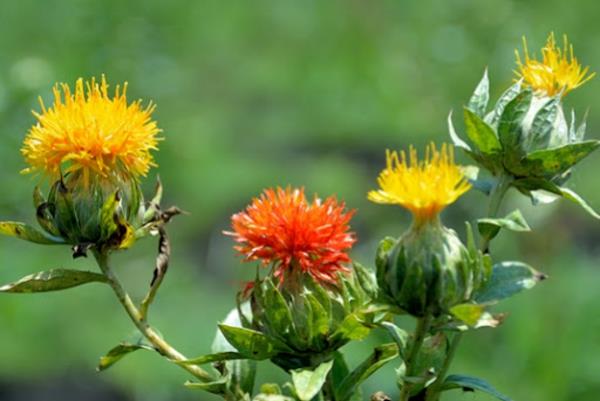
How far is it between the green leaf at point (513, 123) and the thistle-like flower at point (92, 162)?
64 cm

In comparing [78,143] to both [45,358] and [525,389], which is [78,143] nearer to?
[525,389]

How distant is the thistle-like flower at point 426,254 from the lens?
1.83 metres

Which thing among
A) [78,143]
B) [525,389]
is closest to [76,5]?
[525,389]

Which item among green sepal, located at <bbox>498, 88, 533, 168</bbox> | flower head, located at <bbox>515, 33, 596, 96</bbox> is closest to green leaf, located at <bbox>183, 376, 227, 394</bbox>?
green sepal, located at <bbox>498, 88, 533, 168</bbox>

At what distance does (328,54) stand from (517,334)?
13.6 feet

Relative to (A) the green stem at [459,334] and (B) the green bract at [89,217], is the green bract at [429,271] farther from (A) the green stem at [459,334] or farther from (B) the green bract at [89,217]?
(B) the green bract at [89,217]

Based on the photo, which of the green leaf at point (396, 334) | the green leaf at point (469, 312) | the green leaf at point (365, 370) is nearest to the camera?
the green leaf at point (469, 312)

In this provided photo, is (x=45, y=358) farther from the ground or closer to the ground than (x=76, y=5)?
closer to the ground

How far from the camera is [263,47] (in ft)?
30.8

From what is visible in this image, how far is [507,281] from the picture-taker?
2.01m

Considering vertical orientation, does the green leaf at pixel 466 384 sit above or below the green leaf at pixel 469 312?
below

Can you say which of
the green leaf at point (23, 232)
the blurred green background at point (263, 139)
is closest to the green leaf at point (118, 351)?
the green leaf at point (23, 232)

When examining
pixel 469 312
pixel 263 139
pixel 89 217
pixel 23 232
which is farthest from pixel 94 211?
pixel 263 139

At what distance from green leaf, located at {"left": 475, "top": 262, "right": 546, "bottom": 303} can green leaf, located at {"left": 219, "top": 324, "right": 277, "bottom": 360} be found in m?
0.39
